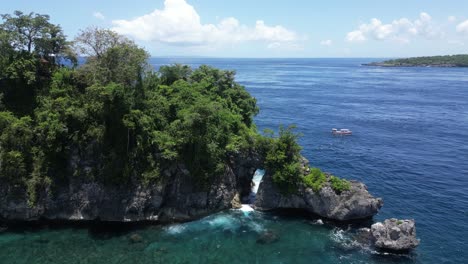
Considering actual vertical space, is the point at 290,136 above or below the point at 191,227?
above

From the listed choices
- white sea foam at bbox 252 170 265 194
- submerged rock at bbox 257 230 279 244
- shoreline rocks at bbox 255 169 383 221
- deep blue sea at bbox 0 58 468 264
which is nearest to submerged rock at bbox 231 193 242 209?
deep blue sea at bbox 0 58 468 264

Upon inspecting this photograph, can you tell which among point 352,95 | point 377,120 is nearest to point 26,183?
point 377,120

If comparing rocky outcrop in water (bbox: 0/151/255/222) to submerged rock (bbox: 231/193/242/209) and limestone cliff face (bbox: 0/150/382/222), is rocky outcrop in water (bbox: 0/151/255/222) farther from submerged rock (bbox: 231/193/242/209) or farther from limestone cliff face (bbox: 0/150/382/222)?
submerged rock (bbox: 231/193/242/209)

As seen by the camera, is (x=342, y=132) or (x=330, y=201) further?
(x=342, y=132)

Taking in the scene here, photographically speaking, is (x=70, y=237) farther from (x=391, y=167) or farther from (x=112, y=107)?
(x=391, y=167)

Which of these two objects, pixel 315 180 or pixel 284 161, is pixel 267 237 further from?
pixel 284 161

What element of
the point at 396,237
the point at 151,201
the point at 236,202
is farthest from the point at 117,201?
the point at 396,237
